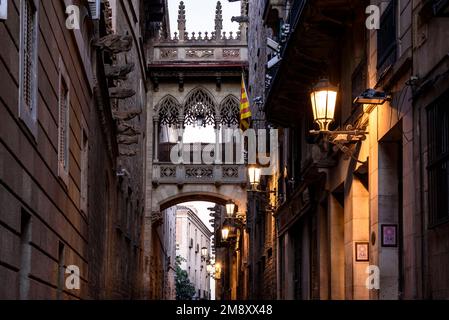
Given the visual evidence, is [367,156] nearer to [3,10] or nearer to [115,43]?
[115,43]

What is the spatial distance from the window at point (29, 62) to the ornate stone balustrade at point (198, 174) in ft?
122

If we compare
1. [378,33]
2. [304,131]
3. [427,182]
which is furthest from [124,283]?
[427,182]

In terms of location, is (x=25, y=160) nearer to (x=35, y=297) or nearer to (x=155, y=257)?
(x=35, y=297)

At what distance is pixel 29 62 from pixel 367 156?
241 inches

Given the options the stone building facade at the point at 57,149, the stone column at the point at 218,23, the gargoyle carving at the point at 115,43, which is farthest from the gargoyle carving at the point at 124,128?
the stone column at the point at 218,23

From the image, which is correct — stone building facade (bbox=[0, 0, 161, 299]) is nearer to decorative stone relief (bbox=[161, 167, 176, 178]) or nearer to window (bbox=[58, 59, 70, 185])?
window (bbox=[58, 59, 70, 185])

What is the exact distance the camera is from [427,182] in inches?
469

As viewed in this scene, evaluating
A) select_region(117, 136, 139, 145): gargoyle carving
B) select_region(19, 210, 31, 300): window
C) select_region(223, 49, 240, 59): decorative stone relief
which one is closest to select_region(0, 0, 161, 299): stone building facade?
select_region(19, 210, 31, 300): window

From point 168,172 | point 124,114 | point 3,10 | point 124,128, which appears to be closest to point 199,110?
point 168,172

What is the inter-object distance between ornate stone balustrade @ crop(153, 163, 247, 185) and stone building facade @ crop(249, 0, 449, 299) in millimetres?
20377

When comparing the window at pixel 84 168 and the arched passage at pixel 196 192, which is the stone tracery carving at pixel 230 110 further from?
the window at pixel 84 168

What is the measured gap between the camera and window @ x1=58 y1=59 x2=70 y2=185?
49.6ft

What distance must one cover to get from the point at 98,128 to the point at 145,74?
1003 inches
